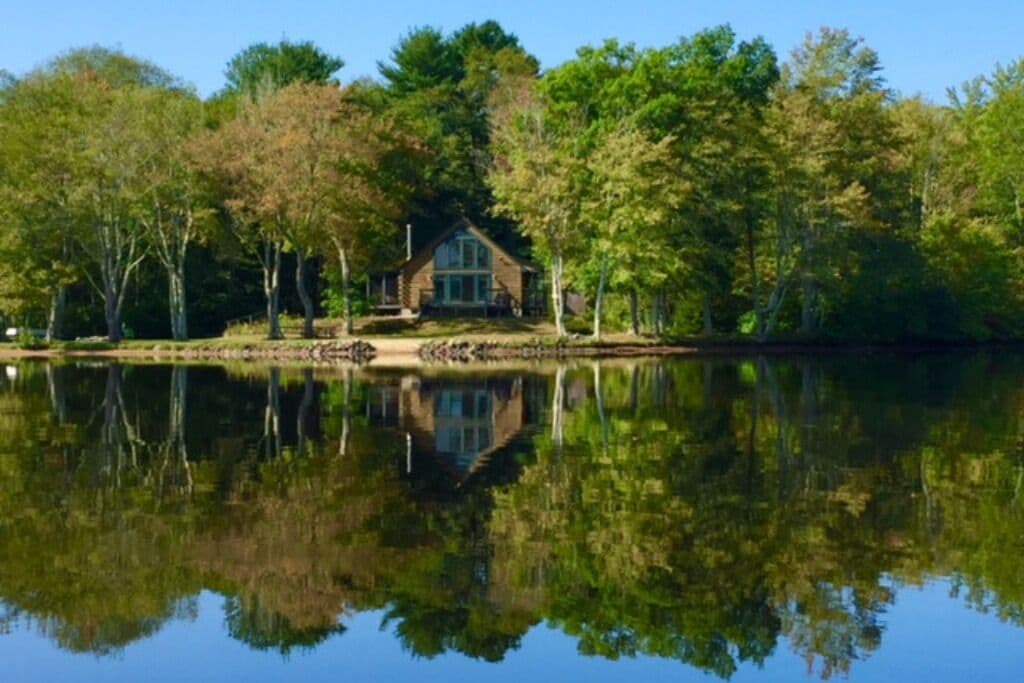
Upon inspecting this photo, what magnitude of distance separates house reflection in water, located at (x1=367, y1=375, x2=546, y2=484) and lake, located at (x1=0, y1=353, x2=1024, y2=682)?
0.64ft

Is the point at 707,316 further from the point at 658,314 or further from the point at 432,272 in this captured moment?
the point at 432,272

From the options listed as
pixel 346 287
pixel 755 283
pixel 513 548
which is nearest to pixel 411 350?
pixel 346 287

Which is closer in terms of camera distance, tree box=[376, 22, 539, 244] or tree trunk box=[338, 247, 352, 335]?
tree trunk box=[338, 247, 352, 335]

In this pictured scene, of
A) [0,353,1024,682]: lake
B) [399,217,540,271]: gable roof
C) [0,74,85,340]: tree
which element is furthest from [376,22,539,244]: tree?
[0,353,1024,682]: lake

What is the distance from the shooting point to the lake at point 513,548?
11.7 meters

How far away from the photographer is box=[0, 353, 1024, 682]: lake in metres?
11.7

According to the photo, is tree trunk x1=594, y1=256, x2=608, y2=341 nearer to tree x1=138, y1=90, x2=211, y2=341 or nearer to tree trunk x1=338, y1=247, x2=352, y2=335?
tree trunk x1=338, y1=247, x2=352, y2=335

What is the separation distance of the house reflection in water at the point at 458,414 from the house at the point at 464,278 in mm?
34969

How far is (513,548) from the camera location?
1523 cm

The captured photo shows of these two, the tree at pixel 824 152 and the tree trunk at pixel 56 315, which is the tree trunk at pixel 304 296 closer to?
the tree trunk at pixel 56 315

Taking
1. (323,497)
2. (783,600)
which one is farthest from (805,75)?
(783,600)

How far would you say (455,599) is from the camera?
13.1 metres

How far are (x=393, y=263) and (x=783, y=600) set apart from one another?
70.1 meters

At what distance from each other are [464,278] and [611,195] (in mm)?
21432
